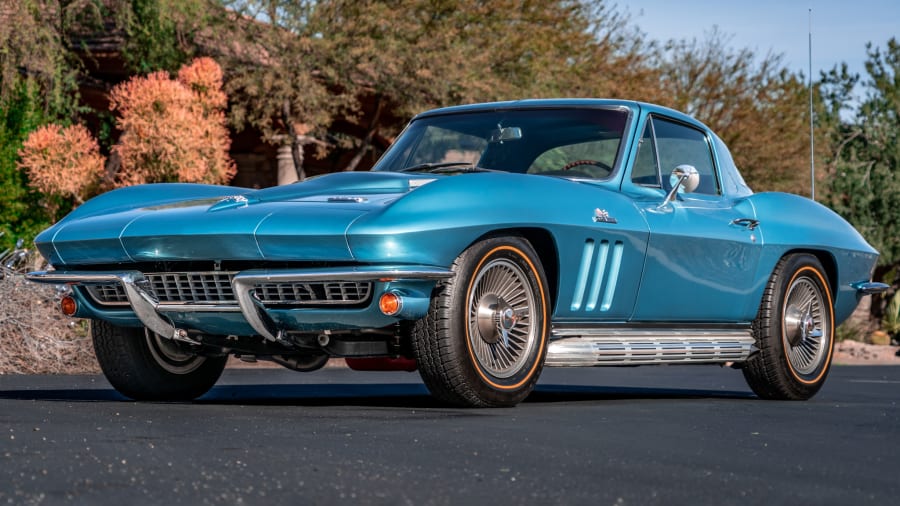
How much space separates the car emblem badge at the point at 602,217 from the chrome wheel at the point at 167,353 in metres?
2.19

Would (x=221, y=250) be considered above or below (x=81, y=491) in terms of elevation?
above

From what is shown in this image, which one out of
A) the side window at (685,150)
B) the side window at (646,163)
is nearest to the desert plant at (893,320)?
the side window at (685,150)

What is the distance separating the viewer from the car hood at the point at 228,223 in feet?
18.2

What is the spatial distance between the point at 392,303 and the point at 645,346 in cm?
189

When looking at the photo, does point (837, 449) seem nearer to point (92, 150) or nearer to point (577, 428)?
point (577, 428)

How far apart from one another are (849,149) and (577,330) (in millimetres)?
29183

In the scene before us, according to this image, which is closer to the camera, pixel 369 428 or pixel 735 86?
pixel 369 428

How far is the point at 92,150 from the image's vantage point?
22000 millimetres

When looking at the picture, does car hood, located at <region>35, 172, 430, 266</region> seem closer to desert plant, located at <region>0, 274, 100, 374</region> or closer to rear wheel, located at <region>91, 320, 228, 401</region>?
rear wheel, located at <region>91, 320, 228, 401</region>

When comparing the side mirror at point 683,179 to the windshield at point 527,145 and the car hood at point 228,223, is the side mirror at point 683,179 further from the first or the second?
the car hood at point 228,223

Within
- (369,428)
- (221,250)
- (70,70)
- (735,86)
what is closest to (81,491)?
(369,428)

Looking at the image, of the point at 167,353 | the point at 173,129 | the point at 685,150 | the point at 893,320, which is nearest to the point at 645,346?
the point at 685,150

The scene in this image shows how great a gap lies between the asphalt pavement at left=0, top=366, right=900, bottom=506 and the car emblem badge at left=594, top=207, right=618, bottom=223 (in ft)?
3.03

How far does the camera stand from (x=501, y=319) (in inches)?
235
